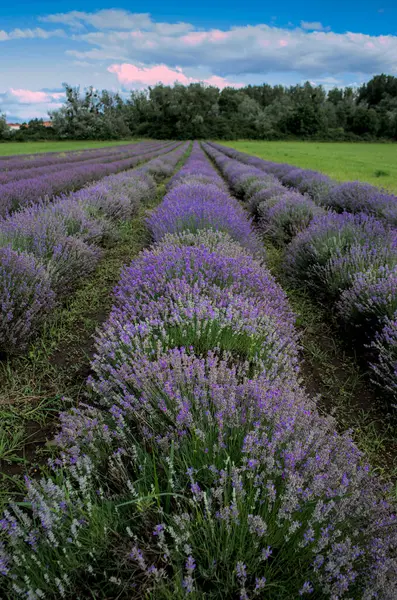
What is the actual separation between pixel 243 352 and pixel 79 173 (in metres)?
10.6

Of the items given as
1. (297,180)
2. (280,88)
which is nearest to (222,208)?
(297,180)

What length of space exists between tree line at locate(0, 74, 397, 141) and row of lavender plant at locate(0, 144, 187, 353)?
5559cm

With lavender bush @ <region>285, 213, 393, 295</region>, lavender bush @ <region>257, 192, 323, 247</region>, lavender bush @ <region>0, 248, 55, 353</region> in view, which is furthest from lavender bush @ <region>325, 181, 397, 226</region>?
lavender bush @ <region>0, 248, 55, 353</region>

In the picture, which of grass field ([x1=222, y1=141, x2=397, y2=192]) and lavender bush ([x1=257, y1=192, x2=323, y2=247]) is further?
grass field ([x1=222, y1=141, x2=397, y2=192])

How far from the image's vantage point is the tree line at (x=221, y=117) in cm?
6009

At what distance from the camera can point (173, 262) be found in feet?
10.4

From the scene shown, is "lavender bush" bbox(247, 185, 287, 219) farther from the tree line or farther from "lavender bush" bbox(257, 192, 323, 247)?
the tree line

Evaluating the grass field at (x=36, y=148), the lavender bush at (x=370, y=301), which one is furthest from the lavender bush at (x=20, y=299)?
the grass field at (x=36, y=148)

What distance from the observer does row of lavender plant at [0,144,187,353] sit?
2.92 meters

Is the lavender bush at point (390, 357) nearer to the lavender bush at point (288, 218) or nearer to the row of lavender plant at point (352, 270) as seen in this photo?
the row of lavender plant at point (352, 270)

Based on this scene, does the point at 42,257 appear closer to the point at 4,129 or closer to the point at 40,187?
the point at 40,187

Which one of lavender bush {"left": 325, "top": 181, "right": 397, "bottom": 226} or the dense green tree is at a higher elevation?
the dense green tree

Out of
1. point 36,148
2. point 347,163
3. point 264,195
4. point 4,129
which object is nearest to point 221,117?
point 4,129

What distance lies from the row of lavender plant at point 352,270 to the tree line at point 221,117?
187ft
